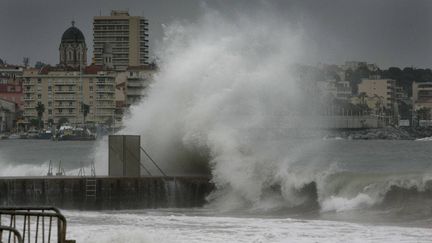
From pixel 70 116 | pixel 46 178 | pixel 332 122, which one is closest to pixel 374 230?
pixel 46 178

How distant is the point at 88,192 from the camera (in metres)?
30.9

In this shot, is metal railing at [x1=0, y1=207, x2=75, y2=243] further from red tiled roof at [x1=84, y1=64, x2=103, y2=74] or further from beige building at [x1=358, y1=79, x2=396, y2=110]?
beige building at [x1=358, y1=79, x2=396, y2=110]

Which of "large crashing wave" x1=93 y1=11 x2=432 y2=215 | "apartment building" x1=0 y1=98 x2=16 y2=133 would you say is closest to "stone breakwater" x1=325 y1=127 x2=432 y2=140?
"apartment building" x1=0 y1=98 x2=16 y2=133

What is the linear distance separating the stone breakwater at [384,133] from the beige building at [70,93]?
44.8 metres

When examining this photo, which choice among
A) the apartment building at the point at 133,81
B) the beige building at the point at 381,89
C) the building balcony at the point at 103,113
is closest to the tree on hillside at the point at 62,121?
the building balcony at the point at 103,113

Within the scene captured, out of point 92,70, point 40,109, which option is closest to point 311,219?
point 40,109

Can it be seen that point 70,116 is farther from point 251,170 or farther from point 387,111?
point 251,170

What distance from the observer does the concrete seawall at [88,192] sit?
30766 mm

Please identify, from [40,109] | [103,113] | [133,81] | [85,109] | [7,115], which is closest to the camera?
[133,81]

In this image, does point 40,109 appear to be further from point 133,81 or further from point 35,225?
point 35,225

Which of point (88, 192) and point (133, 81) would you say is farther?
point (133, 81)

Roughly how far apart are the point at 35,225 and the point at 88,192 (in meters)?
5.62

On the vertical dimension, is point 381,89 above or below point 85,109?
above

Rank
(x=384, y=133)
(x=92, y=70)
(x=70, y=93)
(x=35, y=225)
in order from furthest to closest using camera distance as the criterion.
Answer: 1. (x=92, y=70)
2. (x=70, y=93)
3. (x=384, y=133)
4. (x=35, y=225)
